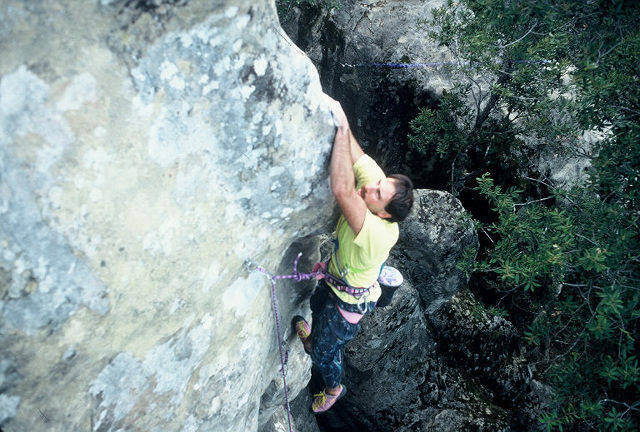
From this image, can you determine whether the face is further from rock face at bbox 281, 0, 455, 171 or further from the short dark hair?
rock face at bbox 281, 0, 455, 171

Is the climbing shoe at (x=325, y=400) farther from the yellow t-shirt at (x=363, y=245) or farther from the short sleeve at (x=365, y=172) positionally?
the short sleeve at (x=365, y=172)

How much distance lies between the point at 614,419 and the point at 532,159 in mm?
5423

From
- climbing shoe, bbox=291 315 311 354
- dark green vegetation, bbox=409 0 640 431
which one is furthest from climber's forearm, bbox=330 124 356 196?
dark green vegetation, bbox=409 0 640 431

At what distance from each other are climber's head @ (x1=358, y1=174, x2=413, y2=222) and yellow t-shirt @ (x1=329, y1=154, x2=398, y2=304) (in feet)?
0.33

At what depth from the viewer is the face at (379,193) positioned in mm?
4113

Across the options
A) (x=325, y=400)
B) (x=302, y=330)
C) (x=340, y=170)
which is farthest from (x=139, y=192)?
(x=325, y=400)

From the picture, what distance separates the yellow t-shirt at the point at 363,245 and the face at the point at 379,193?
0.25ft

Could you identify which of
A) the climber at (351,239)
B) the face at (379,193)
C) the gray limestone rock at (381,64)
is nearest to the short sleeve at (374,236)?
the climber at (351,239)

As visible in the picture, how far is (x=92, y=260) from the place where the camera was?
2.66 meters

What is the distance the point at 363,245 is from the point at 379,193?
0.54 meters

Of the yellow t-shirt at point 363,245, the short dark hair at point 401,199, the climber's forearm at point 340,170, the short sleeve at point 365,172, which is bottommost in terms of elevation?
the yellow t-shirt at point 363,245

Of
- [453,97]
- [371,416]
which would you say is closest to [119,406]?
[371,416]

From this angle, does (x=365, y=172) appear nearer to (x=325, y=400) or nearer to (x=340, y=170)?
(x=340, y=170)

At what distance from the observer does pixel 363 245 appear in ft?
13.8
